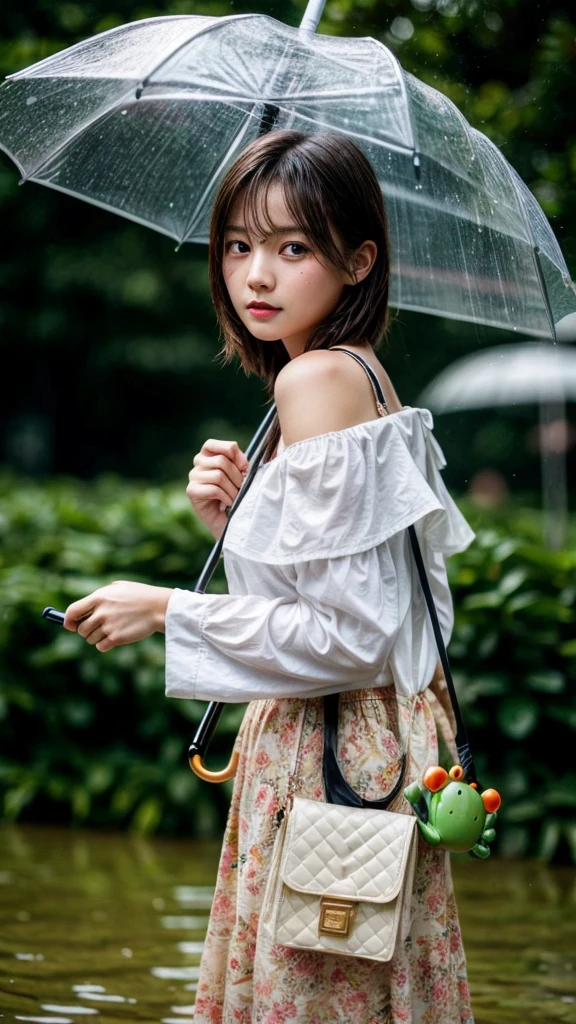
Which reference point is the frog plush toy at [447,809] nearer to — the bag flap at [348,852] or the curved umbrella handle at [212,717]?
the bag flap at [348,852]

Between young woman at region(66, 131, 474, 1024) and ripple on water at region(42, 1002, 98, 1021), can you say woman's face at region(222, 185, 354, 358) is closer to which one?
young woman at region(66, 131, 474, 1024)

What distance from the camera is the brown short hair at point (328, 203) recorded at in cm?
236

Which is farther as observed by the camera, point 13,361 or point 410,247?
point 13,361

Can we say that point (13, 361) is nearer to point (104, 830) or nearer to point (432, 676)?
point (104, 830)

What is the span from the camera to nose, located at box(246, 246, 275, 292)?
7.81 ft

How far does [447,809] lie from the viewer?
2.25m

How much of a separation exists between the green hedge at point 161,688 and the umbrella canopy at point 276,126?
2543mm

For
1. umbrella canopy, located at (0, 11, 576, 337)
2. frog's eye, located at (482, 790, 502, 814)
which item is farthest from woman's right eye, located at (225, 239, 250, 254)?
frog's eye, located at (482, 790, 502, 814)

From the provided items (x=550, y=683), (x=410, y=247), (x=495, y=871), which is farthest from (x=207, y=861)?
(x=410, y=247)

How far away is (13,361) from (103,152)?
19296mm

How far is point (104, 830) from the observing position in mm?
6332

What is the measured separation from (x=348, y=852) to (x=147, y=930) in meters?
2.60

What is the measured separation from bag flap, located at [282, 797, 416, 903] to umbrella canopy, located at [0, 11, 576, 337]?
4.06 ft

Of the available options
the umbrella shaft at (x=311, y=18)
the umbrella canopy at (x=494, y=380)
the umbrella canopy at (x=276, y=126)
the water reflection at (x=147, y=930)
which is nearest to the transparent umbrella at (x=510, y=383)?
the umbrella canopy at (x=494, y=380)
